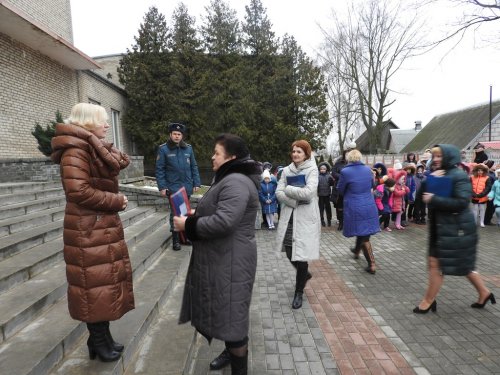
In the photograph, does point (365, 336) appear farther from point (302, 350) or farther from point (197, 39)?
point (197, 39)

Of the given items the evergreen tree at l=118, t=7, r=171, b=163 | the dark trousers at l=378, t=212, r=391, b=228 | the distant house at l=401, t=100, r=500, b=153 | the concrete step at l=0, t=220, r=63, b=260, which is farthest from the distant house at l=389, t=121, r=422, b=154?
the concrete step at l=0, t=220, r=63, b=260

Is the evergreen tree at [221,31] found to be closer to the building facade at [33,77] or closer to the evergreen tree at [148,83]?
the evergreen tree at [148,83]

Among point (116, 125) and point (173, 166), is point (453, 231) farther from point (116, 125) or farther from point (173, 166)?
point (116, 125)

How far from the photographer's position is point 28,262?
3.43 metres

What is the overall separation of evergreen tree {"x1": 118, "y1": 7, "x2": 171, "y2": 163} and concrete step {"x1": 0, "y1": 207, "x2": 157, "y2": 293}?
16292mm

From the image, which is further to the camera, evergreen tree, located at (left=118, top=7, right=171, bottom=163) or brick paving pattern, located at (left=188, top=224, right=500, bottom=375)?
evergreen tree, located at (left=118, top=7, right=171, bottom=163)

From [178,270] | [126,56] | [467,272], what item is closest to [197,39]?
[126,56]

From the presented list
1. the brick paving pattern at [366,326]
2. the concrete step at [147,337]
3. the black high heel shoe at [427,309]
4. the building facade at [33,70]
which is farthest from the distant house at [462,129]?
the concrete step at [147,337]

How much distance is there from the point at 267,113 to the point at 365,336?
19.3 metres

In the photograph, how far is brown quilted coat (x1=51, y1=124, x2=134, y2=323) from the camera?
1967 millimetres

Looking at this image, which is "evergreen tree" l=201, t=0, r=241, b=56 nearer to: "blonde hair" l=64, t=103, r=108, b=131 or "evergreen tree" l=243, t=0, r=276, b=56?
"evergreen tree" l=243, t=0, r=276, b=56

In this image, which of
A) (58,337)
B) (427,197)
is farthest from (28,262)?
(427,197)

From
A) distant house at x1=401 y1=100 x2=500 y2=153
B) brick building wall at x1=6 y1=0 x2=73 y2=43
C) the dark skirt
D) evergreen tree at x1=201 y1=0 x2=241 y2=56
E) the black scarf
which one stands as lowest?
the dark skirt

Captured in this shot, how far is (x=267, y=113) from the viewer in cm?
2144
